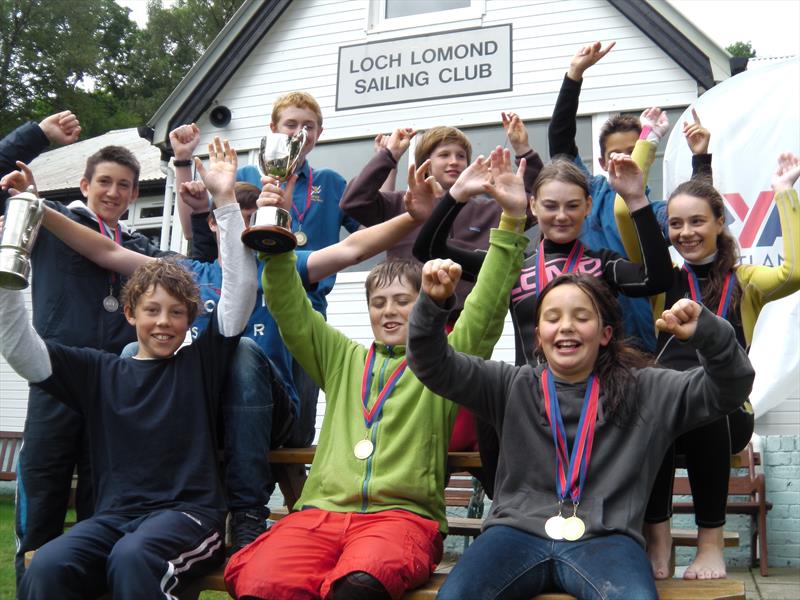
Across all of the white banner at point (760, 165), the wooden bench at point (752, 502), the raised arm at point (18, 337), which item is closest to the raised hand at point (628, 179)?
the raised arm at point (18, 337)

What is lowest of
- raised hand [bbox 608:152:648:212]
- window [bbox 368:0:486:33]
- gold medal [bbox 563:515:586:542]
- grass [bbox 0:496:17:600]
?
grass [bbox 0:496:17:600]

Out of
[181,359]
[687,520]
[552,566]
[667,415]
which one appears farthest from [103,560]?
[687,520]

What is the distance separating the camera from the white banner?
714 centimetres

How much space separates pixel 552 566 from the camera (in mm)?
2844

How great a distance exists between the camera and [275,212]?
3354mm

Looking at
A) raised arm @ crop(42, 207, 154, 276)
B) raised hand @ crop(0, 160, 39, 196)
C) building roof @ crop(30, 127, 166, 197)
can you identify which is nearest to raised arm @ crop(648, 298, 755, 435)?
raised arm @ crop(42, 207, 154, 276)

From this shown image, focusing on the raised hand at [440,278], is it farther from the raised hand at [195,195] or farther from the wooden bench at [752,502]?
the wooden bench at [752,502]

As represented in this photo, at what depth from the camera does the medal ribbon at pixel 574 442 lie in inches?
116

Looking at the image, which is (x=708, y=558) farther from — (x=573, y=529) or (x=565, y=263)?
(x=565, y=263)

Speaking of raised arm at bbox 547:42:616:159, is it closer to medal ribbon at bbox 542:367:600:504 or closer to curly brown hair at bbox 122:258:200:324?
medal ribbon at bbox 542:367:600:504

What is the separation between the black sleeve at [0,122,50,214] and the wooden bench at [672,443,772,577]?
5856 mm

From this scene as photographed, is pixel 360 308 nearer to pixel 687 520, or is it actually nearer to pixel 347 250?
pixel 687 520

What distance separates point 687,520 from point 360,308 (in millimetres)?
4107

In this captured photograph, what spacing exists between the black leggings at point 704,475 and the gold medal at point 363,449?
1.05 meters
